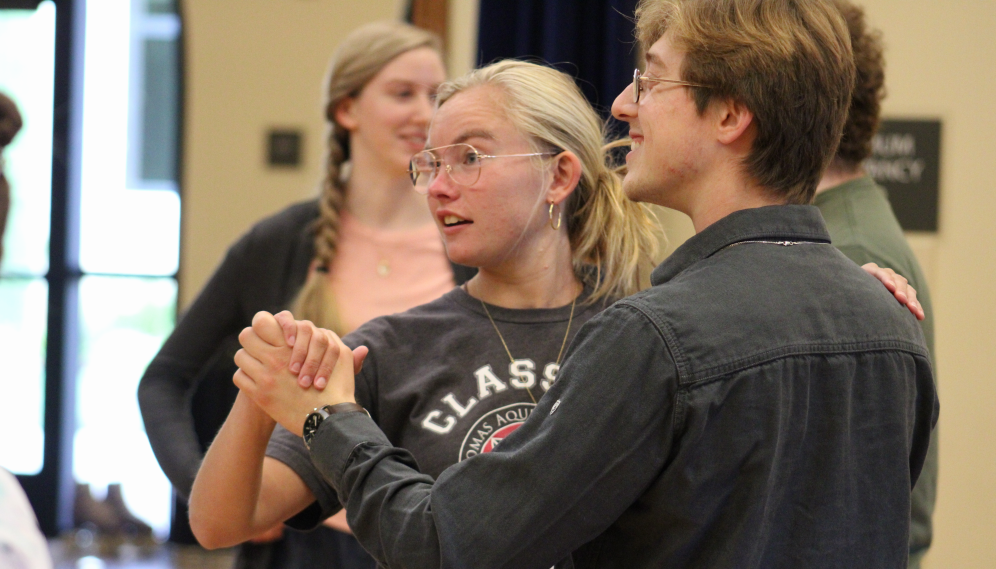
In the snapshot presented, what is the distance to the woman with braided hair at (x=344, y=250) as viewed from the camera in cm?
179

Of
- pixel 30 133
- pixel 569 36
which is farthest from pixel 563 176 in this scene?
pixel 30 133

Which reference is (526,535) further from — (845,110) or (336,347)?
(845,110)

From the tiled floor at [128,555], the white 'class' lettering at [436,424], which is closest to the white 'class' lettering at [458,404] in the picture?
the white 'class' lettering at [436,424]

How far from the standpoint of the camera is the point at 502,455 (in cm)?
90

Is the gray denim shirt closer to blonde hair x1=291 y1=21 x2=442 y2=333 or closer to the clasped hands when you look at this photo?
the clasped hands

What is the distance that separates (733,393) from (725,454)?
61mm

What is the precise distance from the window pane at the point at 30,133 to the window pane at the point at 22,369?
0.41ft

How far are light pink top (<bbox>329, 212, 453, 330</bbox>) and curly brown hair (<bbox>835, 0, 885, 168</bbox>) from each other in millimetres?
818

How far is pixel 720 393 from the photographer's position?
A: 868mm

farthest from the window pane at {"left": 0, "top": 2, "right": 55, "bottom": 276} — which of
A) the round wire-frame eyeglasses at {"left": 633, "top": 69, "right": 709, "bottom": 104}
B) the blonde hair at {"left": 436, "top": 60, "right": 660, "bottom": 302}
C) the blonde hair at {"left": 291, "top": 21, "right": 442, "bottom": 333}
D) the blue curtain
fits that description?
the round wire-frame eyeglasses at {"left": 633, "top": 69, "right": 709, "bottom": 104}

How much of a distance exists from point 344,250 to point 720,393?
119 cm

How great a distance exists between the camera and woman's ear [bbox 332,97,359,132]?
199 centimetres

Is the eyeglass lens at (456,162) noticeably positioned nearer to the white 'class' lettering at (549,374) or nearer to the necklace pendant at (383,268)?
the white 'class' lettering at (549,374)

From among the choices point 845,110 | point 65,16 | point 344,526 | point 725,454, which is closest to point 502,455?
point 725,454
